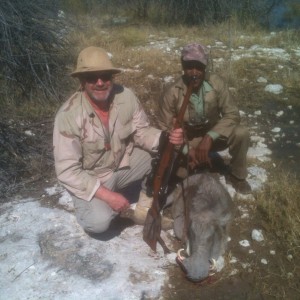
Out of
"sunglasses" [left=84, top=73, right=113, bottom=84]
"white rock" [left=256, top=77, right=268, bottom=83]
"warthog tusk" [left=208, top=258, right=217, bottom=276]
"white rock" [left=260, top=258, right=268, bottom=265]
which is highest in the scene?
"sunglasses" [left=84, top=73, right=113, bottom=84]

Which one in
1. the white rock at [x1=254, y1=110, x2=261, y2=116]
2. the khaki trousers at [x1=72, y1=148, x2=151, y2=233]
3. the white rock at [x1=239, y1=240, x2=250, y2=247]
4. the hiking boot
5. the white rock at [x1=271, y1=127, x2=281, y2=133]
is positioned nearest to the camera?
the khaki trousers at [x1=72, y1=148, x2=151, y2=233]

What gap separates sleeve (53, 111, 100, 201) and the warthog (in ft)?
2.91

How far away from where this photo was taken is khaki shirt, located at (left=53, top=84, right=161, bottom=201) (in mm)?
3527

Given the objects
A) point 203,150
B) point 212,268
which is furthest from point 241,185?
point 212,268

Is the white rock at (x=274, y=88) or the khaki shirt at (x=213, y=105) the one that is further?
the white rock at (x=274, y=88)

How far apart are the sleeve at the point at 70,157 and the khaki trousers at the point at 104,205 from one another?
17cm

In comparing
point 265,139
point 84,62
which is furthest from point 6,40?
point 265,139

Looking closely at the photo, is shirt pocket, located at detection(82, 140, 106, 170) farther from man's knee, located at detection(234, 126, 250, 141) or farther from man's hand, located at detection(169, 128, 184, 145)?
man's knee, located at detection(234, 126, 250, 141)

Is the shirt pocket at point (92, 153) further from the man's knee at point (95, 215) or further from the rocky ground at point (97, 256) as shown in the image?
the rocky ground at point (97, 256)

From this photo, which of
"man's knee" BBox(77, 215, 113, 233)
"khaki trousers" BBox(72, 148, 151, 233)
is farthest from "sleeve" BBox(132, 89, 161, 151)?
"man's knee" BBox(77, 215, 113, 233)

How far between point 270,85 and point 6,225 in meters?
5.17

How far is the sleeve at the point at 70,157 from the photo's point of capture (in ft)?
11.5

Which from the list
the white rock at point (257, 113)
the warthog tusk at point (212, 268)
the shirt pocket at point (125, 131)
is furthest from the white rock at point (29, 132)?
the white rock at point (257, 113)

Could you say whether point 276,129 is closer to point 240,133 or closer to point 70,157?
point 240,133
